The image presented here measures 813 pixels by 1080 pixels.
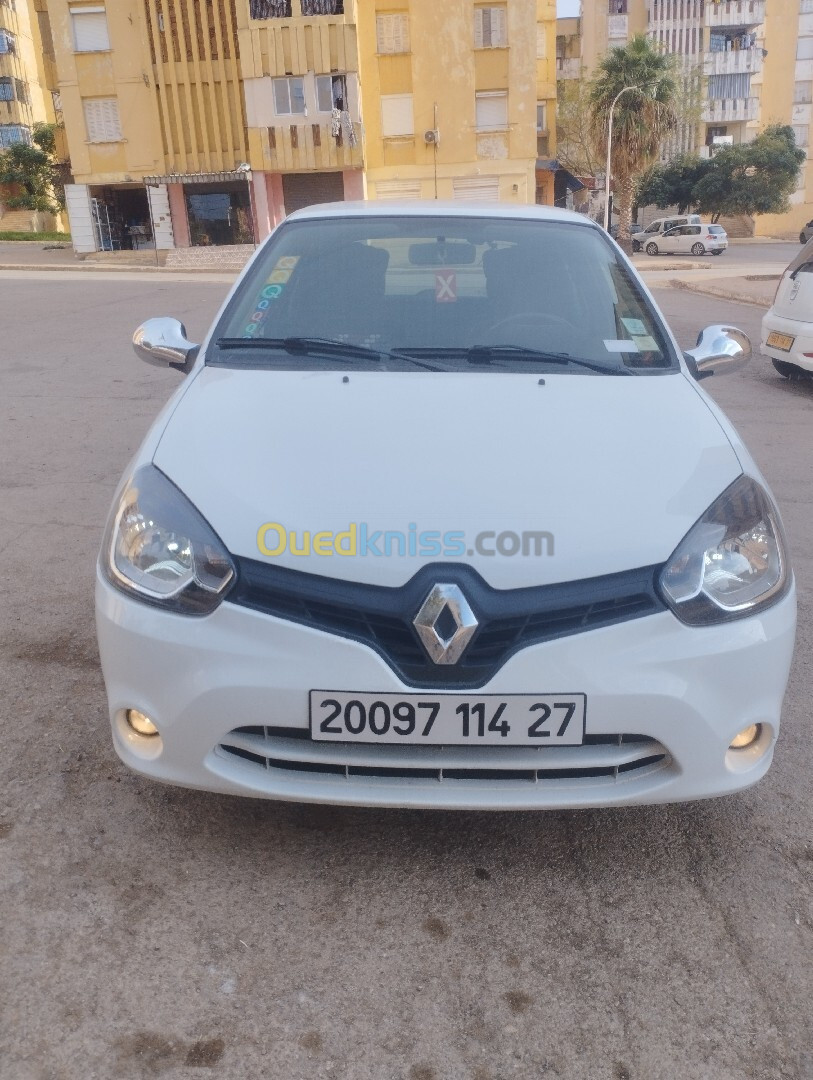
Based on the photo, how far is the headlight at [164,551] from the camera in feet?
7.26

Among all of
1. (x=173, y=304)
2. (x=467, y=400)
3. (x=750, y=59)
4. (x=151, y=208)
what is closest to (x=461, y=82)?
(x=151, y=208)

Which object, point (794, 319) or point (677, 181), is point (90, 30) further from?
point (794, 319)

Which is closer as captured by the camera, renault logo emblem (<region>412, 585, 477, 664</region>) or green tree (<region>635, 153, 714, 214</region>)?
renault logo emblem (<region>412, 585, 477, 664</region>)

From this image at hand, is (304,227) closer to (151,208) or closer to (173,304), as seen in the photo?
(173,304)

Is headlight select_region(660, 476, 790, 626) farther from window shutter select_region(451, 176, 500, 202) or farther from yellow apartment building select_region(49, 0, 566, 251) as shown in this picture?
window shutter select_region(451, 176, 500, 202)

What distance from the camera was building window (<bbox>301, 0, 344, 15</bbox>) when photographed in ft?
116

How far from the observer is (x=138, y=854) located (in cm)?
250

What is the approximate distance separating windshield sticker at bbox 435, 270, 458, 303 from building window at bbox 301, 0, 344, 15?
36.5 meters

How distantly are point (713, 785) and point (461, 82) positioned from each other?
131 ft

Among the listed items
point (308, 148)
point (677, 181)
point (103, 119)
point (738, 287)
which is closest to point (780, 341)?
point (738, 287)

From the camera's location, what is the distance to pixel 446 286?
3.36 meters

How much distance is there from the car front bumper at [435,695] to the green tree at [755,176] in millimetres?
59657

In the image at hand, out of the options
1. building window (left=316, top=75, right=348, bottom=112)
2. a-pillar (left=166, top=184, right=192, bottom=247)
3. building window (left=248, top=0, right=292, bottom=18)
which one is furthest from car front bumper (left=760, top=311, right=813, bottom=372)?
a-pillar (left=166, top=184, right=192, bottom=247)

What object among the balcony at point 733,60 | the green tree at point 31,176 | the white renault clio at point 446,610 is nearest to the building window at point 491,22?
Answer: the green tree at point 31,176
